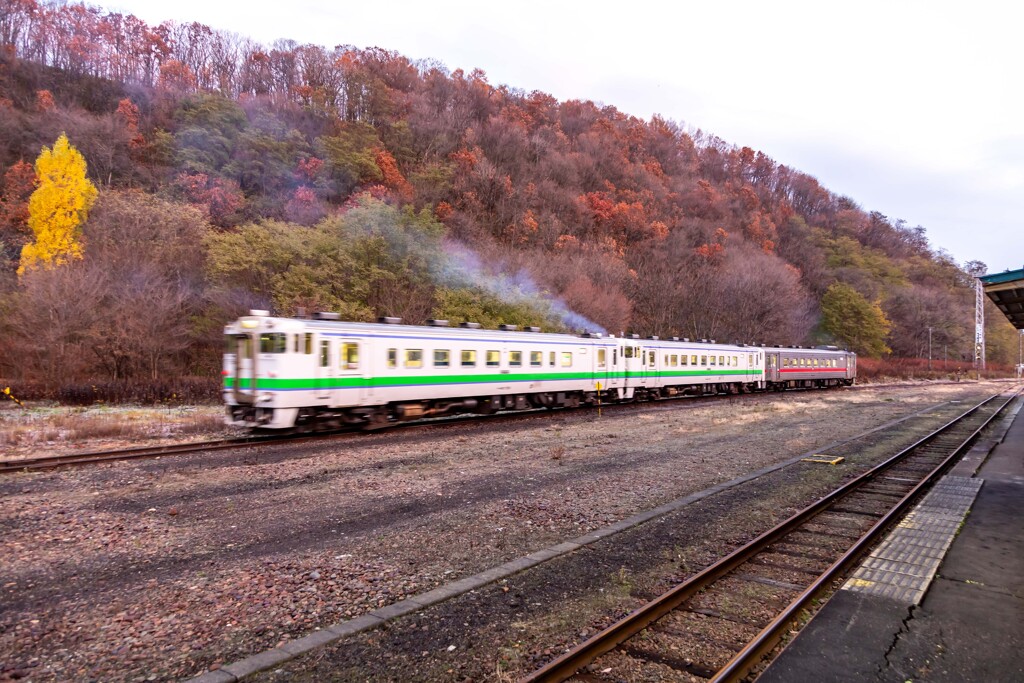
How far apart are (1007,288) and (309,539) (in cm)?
1504

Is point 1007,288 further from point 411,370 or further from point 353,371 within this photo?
point 353,371

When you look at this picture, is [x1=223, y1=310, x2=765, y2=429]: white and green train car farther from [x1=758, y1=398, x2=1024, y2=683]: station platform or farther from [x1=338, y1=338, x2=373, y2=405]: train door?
[x1=758, y1=398, x2=1024, y2=683]: station platform

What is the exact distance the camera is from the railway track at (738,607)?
449 centimetres

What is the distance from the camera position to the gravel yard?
4.86m

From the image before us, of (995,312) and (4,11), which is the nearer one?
(4,11)

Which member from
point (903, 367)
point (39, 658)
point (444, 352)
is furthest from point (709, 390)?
point (903, 367)

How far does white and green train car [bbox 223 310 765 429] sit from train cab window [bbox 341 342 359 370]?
26 mm

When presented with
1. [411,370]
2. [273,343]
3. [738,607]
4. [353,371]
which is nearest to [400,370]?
[411,370]

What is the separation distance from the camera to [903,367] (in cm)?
6575

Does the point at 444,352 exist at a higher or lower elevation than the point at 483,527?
higher

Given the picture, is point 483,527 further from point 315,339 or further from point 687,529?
point 315,339

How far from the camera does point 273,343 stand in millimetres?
14383

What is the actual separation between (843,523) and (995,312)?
100135 millimetres

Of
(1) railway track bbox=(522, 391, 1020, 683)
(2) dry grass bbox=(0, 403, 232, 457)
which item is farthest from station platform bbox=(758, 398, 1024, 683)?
(2) dry grass bbox=(0, 403, 232, 457)
